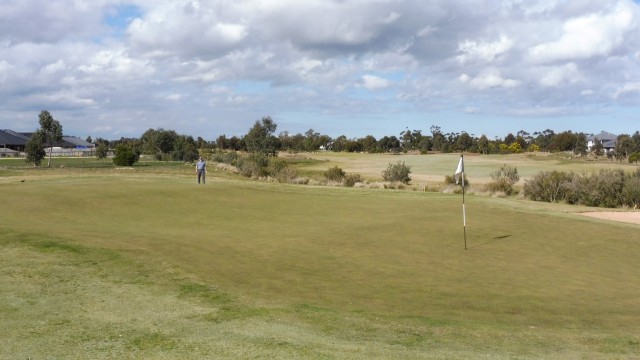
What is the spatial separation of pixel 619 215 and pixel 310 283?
74.0ft

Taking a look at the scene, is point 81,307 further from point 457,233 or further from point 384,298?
point 457,233

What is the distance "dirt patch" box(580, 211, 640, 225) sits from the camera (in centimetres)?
2909

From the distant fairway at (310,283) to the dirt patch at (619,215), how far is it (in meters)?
2.92

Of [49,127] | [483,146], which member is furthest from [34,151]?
[483,146]

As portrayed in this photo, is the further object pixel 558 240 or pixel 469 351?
pixel 558 240

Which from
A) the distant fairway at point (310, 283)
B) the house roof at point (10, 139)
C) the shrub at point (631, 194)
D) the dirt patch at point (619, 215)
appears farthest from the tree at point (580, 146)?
the distant fairway at point (310, 283)

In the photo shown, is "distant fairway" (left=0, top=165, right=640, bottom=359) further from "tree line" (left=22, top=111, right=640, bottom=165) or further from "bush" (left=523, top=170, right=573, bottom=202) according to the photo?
"tree line" (left=22, top=111, right=640, bottom=165)

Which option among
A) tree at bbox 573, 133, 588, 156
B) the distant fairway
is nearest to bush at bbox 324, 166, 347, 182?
the distant fairway

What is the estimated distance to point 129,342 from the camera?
9.05m

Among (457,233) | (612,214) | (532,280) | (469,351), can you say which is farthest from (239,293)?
(612,214)

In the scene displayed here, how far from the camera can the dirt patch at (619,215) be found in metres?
29.1

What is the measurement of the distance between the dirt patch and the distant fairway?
9.57 feet

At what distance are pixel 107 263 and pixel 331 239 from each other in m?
8.12

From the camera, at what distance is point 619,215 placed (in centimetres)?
3091
